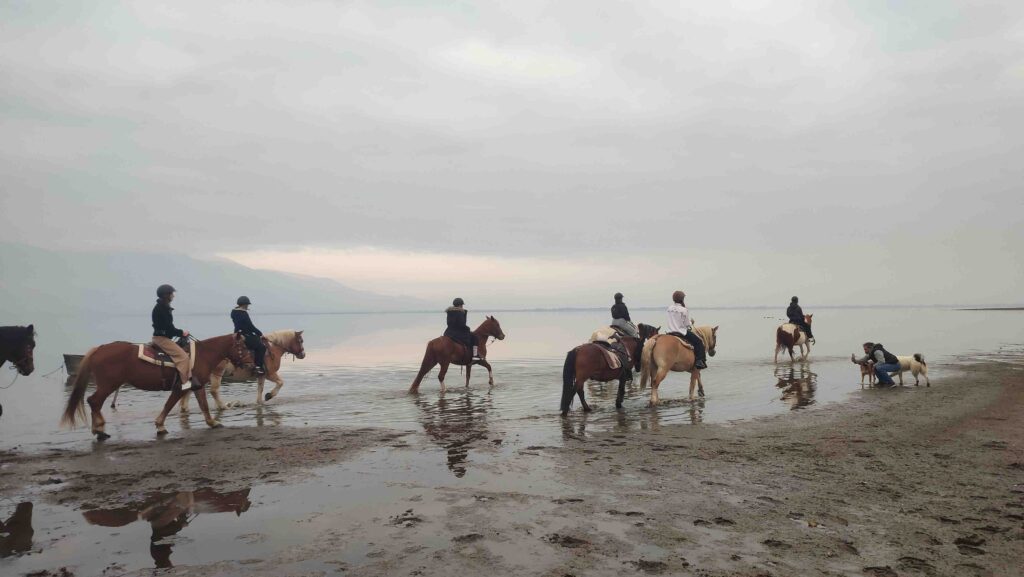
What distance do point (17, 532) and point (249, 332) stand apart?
8.87m

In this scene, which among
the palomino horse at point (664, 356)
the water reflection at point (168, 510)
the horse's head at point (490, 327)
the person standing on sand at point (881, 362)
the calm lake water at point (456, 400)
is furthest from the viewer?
the horse's head at point (490, 327)

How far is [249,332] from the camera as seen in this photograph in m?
14.0

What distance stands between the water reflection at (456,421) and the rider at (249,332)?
4.22m

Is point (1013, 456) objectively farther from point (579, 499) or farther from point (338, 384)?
point (338, 384)

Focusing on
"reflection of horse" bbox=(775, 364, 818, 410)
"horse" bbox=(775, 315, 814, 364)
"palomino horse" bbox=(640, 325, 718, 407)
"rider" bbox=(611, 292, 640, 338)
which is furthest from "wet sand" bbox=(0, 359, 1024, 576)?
"horse" bbox=(775, 315, 814, 364)

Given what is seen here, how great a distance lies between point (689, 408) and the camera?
12797mm

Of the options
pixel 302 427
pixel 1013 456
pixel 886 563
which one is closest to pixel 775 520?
pixel 886 563

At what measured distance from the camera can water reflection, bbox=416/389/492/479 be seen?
8.59m

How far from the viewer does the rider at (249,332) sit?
43.9 feet

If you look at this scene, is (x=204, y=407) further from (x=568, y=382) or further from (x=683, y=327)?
(x=683, y=327)

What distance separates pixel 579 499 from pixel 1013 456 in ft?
22.1

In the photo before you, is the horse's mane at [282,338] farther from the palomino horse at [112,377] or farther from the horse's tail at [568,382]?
the horse's tail at [568,382]

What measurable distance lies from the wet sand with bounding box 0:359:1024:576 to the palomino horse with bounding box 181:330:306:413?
11.3 ft

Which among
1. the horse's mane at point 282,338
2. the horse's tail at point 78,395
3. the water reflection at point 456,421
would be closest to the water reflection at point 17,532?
the horse's tail at point 78,395
